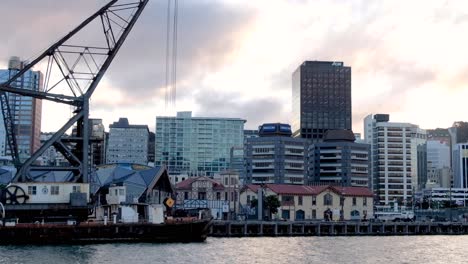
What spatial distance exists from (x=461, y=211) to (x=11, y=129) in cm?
12433

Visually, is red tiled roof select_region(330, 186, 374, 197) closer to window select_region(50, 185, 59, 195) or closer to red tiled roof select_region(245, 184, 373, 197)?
red tiled roof select_region(245, 184, 373, 197)

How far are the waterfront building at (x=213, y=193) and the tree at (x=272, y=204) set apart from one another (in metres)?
6.96

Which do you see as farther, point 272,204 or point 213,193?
point 213,193

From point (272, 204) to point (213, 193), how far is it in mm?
12115

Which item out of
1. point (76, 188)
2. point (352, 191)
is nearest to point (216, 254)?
point (76, 188)

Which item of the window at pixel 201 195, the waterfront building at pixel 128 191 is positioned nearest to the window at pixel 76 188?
the waterfront building at pixel 128 191

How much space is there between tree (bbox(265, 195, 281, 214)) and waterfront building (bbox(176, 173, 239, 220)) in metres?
6.96

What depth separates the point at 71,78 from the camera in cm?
7144

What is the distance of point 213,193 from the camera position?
452 feet

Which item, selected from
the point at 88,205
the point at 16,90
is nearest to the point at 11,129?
the point at 16,90

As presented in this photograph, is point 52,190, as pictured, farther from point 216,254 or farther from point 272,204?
point 272,204

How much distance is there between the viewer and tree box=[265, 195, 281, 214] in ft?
439

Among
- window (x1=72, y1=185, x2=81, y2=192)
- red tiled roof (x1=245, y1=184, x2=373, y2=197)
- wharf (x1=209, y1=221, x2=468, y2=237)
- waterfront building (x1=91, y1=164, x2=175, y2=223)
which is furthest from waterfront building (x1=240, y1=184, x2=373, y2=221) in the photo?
window (x1=72, y1=185, x2=81, y2=192)

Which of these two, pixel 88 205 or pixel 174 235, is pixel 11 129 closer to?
pixel 88 205
